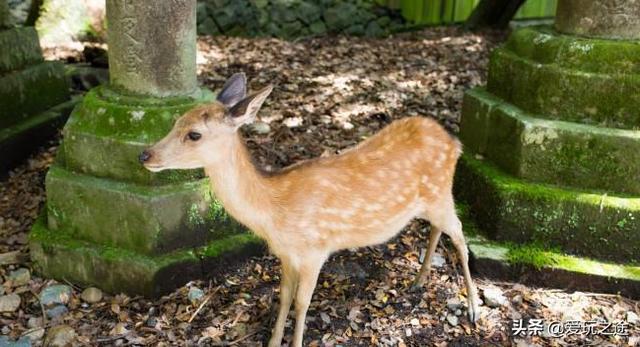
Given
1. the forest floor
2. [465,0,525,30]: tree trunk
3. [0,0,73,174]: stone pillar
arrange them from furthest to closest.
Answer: [465,0,525,30]: tree trunk, [0,0,73,174]: stone pillar, the forest floor

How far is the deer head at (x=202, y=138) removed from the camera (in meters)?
2.87

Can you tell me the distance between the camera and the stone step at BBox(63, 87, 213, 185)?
3.57 metres

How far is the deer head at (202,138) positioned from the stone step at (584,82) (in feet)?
6.36

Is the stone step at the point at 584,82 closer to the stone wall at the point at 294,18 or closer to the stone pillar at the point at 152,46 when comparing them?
the stone pillar at the point at 152,46

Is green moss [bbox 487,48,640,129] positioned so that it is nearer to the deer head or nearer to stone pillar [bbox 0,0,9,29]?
the deer head

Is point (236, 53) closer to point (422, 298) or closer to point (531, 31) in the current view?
point (531, 31)

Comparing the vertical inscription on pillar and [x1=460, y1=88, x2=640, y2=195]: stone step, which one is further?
[x1=460, y1=88, x2=640, y2=195]: stone step

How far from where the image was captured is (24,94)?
511cm

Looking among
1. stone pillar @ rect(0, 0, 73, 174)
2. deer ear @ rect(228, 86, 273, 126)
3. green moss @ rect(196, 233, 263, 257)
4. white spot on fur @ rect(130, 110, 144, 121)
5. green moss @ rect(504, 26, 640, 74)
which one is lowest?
green moss @ rect(196, 233, 263, 257)

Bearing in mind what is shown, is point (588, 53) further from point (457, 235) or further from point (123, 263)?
point (123, 263)

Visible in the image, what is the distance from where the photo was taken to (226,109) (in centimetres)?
294

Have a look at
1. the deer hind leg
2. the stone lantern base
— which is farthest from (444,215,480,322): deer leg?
the stone lantern base

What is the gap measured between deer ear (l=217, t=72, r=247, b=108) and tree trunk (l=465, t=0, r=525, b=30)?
611 centimetres

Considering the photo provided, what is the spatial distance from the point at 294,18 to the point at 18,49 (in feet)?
16.0
